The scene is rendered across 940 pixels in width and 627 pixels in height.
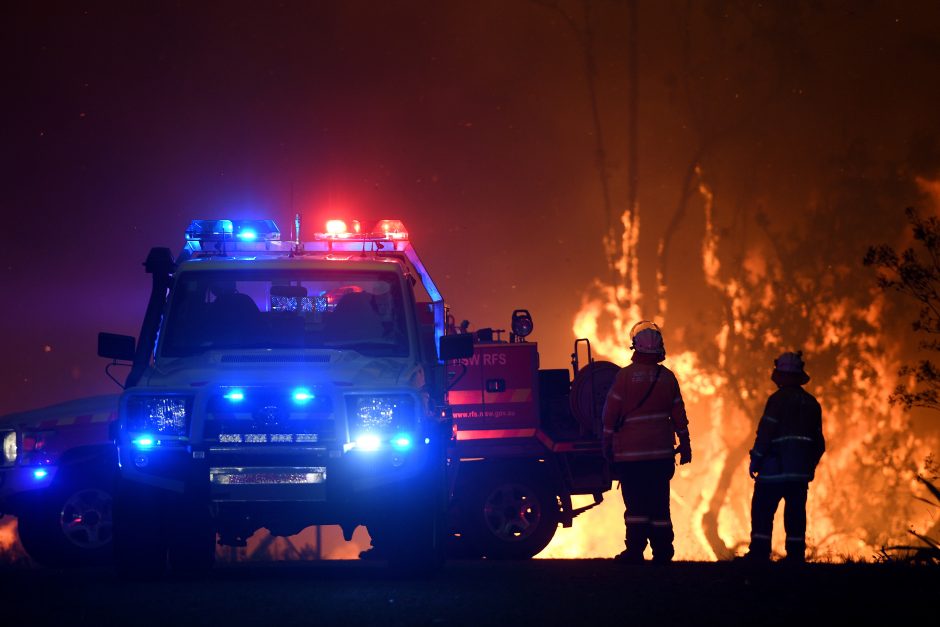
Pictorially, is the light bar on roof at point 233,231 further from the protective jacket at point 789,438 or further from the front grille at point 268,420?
the protective jacket at point 789,438

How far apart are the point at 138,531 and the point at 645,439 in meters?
4.23

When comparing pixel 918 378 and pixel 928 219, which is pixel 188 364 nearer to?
pixel 928 219

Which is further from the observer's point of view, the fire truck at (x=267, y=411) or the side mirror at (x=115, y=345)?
the side mirror at (x=115, y=345)

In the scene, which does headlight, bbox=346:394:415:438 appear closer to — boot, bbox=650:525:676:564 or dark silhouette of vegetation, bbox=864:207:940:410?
boot, bbox=650:525:676:564

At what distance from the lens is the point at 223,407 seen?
35.0ft

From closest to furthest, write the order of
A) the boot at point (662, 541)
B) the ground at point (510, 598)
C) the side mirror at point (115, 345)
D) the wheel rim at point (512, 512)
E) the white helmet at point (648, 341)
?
1. the ground at point (510, 598)
2. the side mirror at point (115, 345)
3. the boot at point (662, 541)
4. the white helmet at point (648, 341)
5. the wheel rim at point (512, 512)

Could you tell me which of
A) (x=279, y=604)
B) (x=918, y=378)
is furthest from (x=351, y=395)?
(x=918, y=378)

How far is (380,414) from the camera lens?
10711 millimetres

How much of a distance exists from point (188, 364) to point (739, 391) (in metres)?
58.7

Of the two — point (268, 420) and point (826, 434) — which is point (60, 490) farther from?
point (826, 434)

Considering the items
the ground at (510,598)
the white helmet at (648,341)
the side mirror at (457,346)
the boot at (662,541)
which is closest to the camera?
the ground at (510,598)

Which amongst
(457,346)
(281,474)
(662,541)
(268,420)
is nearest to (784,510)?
(662,541)

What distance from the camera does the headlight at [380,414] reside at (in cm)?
1066

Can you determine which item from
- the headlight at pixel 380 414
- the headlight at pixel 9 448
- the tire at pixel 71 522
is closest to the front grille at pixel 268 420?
the headlight at pixel 380 414
